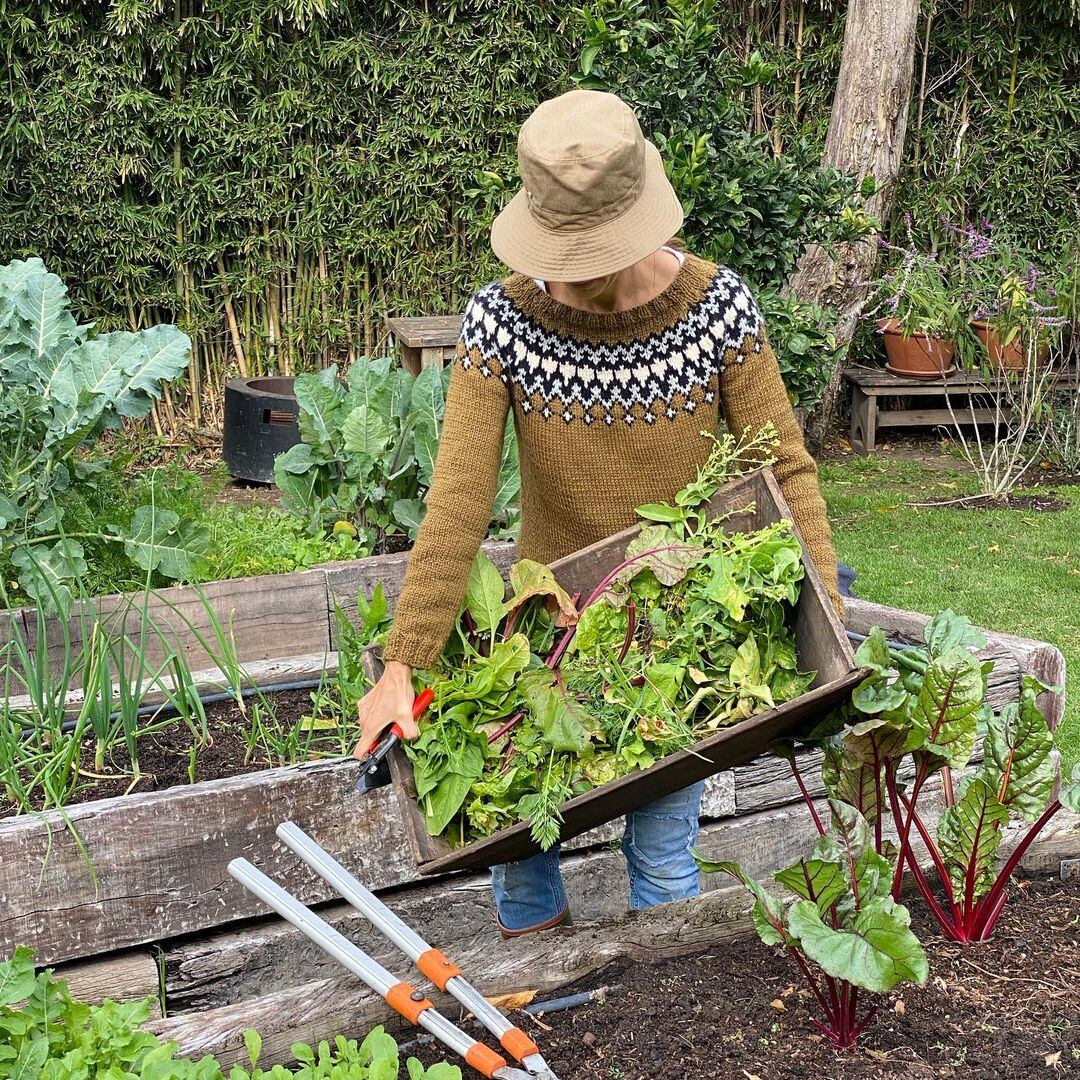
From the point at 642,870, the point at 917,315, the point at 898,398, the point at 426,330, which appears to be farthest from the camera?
the point at 898,398

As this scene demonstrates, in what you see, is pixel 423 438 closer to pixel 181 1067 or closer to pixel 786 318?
pixel 786 318

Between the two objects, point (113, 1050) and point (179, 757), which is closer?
point (113, 1050)

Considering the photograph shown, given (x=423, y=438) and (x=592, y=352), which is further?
(x=423, y=438)

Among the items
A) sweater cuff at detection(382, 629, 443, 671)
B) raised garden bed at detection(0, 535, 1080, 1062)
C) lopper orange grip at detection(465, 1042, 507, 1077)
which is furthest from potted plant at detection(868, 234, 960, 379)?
lopper orange grip at detection(465, 1042, 507, 1077)

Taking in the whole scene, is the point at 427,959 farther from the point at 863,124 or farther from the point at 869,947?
the point at 863,124

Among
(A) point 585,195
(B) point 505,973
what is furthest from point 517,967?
(A) point 585,195

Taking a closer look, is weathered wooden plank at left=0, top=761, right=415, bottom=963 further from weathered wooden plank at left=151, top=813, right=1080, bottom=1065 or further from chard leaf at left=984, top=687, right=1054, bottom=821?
chard leaf at left=984, top=687, right=1054, bottom=821

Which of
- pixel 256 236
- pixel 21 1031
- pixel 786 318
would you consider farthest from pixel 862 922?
pixel 256 236

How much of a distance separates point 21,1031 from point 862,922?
1189 millimetres

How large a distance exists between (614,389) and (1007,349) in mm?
5325

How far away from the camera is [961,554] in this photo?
216 inches

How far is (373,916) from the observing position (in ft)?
5.50

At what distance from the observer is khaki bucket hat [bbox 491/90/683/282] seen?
186 centimetres

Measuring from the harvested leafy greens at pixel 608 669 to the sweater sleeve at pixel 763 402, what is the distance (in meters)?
→ 0.06
